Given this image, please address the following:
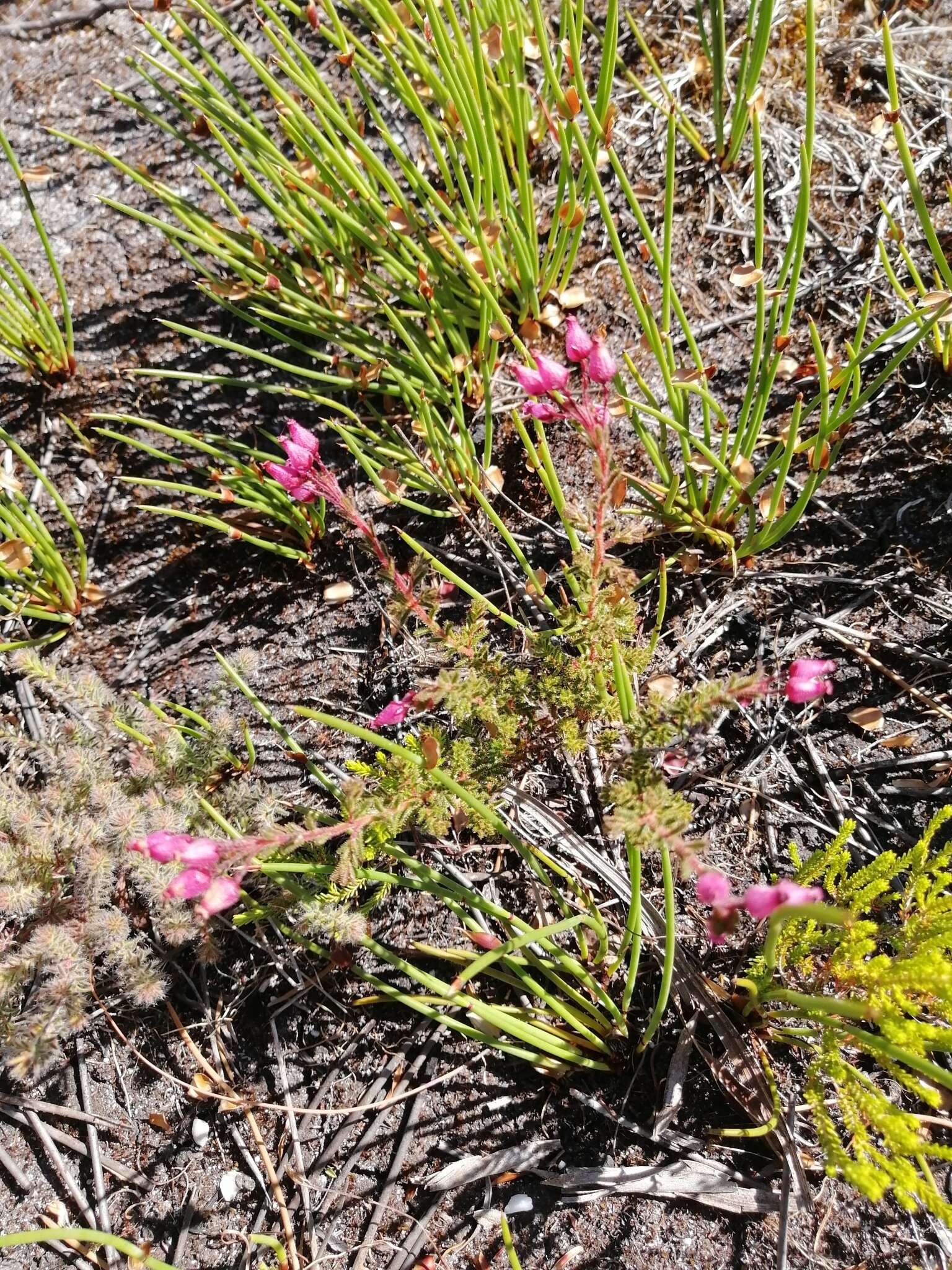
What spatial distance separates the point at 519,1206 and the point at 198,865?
33.2 inches

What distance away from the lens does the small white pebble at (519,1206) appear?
1.29 meters

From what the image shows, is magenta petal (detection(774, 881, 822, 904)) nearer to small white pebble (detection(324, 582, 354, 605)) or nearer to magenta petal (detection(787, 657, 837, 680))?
magenta petal (detection(787, 657, 837, 680))

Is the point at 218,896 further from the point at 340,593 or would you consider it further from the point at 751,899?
the point at 340,593

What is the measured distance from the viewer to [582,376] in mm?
1090

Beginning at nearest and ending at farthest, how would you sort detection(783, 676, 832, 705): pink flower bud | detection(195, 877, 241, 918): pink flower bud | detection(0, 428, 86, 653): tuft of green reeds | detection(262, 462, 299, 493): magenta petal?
detection(195, 877, 241, 918): pink flower bud
detection(783, 676, 832, 705): pink flower bud
detection(262, 462, 299, 493): magenta petal
detection(0, 428, 86, 653): tuft of green reeds

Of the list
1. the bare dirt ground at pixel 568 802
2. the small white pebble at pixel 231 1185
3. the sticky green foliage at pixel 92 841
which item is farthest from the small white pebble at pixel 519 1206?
the sticky green foliage at pixel 92 841

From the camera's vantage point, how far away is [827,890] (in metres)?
Answer: 1.24

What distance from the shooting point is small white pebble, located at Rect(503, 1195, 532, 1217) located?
50.9 inches

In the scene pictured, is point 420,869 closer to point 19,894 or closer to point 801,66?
point 19,894

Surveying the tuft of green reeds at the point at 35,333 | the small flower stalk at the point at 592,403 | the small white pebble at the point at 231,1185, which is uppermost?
the tuft of green reeds at the point at 35,333

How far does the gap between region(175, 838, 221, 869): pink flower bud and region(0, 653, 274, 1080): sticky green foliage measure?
29 cm

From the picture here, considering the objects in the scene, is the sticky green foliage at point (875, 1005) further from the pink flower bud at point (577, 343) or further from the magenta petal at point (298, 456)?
the magenta petal at point (298, 456)

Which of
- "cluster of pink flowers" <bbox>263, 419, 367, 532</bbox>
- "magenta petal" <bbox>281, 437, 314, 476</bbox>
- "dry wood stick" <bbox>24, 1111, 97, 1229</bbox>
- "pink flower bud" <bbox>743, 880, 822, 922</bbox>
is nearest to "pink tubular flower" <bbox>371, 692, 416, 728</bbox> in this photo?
"cluster of pink flowers" <bbox>263, 419, 367, 532</bbox>

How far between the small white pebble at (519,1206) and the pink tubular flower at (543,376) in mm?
1262
